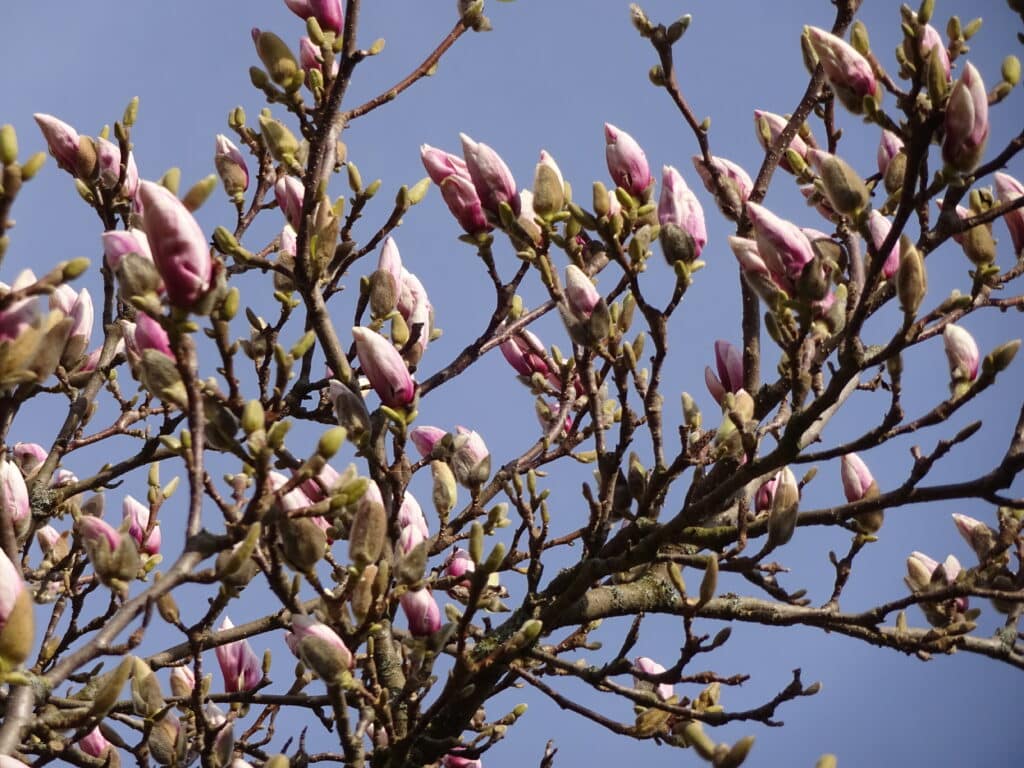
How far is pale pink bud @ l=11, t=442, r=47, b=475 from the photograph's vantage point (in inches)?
122

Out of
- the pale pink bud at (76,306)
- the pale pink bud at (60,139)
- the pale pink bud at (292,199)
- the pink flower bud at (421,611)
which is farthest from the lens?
the pale pink bud at (60,139)

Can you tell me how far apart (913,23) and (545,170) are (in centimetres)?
66

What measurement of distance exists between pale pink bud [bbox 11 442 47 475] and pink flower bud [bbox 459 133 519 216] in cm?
155

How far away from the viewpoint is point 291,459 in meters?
1.98

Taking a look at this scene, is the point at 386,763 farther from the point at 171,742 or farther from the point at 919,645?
the point at 919,645

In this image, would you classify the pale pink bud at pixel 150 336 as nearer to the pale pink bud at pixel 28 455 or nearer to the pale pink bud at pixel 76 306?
the pale pink bud at pixel 76 306

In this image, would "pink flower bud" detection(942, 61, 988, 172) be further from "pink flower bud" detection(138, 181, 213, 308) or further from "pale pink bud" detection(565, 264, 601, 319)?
"pink flower bud" detection(138, 181, 213, 308)

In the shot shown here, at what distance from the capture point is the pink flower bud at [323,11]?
2.47 m

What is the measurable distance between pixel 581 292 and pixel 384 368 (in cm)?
37

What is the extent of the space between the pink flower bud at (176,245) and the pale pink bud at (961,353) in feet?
3.91

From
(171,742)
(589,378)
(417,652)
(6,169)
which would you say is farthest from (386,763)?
(6,169)

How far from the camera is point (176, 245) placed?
1569 millimetres

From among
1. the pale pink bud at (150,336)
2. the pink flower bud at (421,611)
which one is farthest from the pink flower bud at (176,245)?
the pink flower bud at (421,611)

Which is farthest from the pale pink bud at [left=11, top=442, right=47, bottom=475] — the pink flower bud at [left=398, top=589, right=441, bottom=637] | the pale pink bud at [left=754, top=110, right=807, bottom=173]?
the pale pink bud at [left=754, top=110, right=807, bottom=173]
